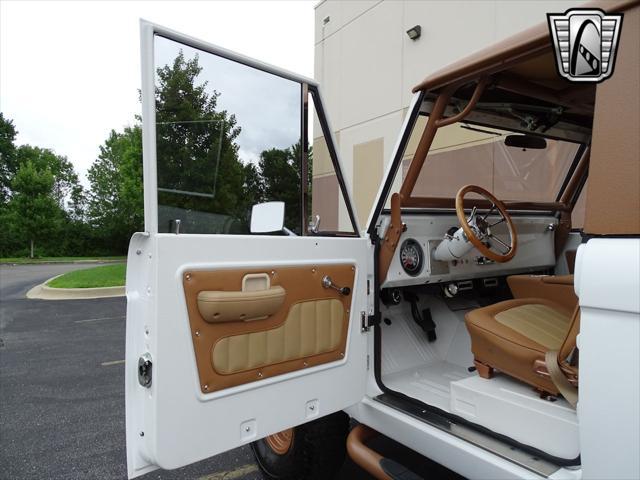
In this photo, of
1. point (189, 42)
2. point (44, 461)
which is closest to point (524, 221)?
point (189, 42)

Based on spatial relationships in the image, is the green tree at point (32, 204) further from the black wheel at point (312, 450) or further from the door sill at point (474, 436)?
the door sill at point (474, 436)

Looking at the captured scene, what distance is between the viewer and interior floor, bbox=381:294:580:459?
1.69m

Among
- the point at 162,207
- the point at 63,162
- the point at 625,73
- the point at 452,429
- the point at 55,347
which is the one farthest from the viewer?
the point at 63,162

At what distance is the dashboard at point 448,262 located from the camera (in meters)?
2.42

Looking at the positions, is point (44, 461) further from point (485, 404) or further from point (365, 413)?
point (485, 404)

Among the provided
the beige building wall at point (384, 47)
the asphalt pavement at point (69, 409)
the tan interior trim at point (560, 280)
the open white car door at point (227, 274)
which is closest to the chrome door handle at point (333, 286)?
the open white car door at point (227, 274)

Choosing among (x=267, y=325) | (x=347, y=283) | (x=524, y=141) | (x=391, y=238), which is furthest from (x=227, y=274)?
(x=524, y=141)

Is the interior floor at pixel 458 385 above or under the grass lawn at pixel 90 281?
above

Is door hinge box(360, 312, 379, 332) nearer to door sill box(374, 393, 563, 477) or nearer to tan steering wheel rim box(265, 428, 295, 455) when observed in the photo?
door sill box(374, 393, 563, 477)

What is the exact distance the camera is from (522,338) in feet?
6.61

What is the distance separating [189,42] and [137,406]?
131 cm

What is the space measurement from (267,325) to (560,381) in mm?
1123

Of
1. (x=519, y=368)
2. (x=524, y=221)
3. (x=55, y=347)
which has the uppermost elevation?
(x=524, y=221)

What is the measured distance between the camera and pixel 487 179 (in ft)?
9.86
